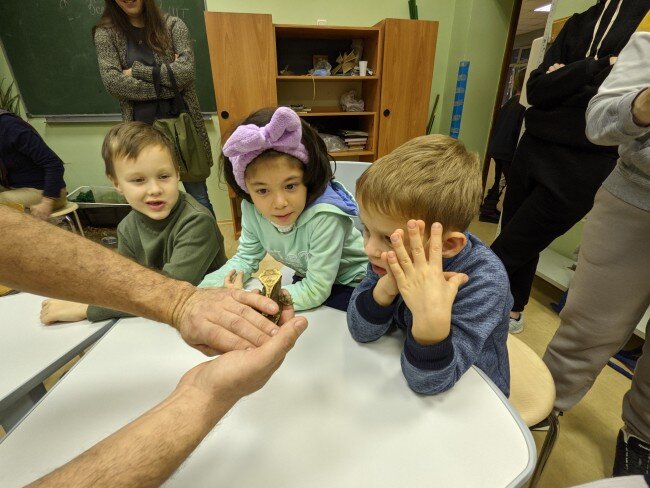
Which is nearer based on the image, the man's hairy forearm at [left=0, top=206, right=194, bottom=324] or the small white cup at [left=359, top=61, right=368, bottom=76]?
the man's hairy forearm at [left=0, top=206, right=194, bottom=324]

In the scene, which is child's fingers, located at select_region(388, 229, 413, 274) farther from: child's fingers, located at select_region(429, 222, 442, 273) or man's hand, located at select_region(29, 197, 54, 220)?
man's hand, located at select_region(29, 197, 54, 220)

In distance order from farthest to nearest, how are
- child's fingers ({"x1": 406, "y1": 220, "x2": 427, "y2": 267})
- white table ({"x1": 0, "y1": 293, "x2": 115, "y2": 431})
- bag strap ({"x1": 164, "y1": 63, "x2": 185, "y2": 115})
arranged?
1. bag strap ({"x1": 164, "y1": 63, "x2": 185, "y2": 115})
2. white table ({"x1": 0, "y1": 293, "x2": 115, "y2": 431})
3. child's fingers ({"x1": 406, "y1": 220, "x2": 427, "y2": 267})

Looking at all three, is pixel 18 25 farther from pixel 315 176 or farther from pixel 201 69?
pixel 315 176

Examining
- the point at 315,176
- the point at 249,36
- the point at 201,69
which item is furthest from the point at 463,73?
the point at 315,176

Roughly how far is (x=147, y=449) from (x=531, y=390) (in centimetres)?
90

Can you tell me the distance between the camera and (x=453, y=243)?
28.5 inches

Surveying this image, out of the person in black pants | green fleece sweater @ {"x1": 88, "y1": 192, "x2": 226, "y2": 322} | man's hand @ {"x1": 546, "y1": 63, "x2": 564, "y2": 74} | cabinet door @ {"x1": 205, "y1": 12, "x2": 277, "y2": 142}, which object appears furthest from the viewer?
the person in black pants

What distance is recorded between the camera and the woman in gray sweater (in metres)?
2.13

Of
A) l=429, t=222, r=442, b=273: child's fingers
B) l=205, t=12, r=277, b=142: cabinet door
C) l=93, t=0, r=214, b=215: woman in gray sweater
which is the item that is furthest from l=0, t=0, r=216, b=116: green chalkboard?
l=429, t=222, r=442, b=273: child's fingers

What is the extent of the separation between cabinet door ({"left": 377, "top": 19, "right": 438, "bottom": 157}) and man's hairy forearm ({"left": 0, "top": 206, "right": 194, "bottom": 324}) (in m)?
3.00

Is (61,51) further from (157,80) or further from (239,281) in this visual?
(239,281)

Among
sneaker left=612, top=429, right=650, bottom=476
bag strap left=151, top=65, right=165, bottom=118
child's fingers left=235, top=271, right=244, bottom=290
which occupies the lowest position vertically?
sneaker left=612, top=429, right=650, bottom=476

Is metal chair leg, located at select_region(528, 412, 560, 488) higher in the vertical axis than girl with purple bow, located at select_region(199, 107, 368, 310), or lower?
lower

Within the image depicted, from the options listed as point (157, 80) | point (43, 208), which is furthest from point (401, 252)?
point (43, 208)
